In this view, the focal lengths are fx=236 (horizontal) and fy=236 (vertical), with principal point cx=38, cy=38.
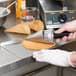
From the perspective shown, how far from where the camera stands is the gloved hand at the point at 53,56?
1.00 meters

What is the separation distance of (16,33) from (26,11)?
0.21 metres

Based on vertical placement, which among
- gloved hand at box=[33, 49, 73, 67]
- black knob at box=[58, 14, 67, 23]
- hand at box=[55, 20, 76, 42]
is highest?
black knob at box=[58, 14, 67, 23]

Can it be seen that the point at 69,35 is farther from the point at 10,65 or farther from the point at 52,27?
the point at 10,65

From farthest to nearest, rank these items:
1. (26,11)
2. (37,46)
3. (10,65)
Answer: (26,11) → (37,46) → (10,65)

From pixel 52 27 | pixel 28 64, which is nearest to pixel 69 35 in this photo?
pixel 52 27

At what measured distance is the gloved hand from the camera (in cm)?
100

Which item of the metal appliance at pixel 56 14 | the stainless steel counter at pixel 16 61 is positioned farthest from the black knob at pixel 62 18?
the stainless steel counter at pixel 16 61

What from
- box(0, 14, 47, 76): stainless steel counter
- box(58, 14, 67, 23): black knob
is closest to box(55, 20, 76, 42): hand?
box(58, 14, 67, 23): black knob

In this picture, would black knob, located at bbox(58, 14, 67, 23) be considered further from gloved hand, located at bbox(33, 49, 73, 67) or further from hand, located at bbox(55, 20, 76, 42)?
gloved hand, located at bbox(33, 49, 73, 67)

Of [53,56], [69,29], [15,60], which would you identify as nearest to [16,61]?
[15,60]

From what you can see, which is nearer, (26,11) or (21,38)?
(21,38)

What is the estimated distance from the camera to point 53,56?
102 cm

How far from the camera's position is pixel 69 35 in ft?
3.70

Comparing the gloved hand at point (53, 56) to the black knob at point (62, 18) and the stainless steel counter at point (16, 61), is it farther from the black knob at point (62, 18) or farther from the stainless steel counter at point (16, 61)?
the black knob at point (62, 18)
